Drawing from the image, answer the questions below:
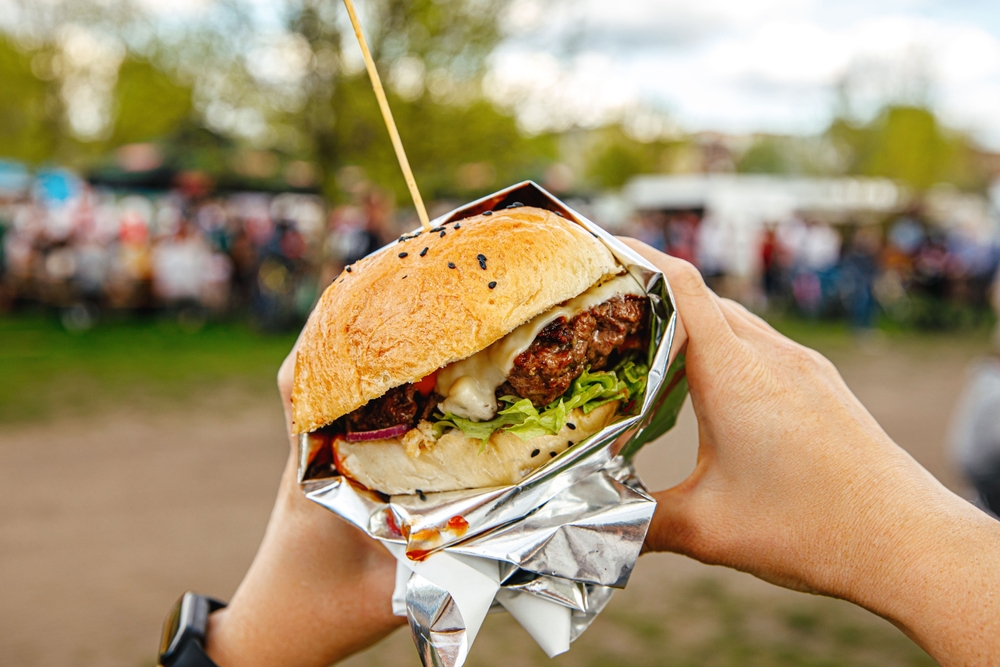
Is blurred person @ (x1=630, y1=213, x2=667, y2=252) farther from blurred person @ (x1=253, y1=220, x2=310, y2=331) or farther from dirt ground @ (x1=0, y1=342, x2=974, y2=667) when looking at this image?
dirt ground @ (x1=0, y1=342, x2=974, y2=667)

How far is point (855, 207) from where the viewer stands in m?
27.7

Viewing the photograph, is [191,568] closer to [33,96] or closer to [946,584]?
[946,584]

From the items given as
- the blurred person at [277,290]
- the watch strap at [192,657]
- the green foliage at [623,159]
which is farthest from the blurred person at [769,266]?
the green foliage at [623,159]

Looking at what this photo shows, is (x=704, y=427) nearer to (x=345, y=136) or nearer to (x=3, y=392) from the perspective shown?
(x=3, y=392)

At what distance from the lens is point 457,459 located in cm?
215

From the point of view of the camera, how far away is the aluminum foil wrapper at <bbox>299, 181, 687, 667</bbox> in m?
1.96

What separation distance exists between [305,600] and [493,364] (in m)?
0.88

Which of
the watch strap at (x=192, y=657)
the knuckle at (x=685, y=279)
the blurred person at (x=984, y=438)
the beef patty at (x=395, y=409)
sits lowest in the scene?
the blurred person at (x=984, y=438)

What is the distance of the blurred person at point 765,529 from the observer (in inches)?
62.6

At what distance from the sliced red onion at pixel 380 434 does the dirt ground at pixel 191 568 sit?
762 millimetres

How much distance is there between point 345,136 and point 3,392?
6.78 m

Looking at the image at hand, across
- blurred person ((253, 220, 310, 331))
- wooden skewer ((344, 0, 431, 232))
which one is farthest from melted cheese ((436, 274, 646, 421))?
blurred person ((253, 220, 310, 331))

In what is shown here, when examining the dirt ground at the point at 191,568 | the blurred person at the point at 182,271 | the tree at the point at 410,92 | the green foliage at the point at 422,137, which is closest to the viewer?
the dirt ground at the point at 191,568

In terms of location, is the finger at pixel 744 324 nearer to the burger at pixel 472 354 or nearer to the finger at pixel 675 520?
the burger at pixel 472 354
